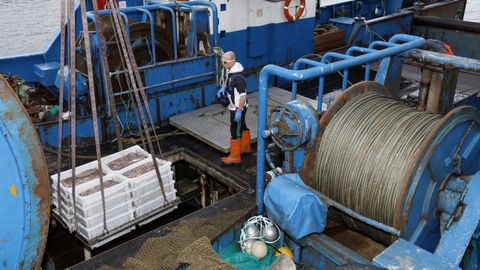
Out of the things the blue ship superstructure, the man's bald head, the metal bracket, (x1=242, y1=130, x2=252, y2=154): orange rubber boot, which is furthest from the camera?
(x1=242, y1=130, x2=252, y2=154): orange rubber boot

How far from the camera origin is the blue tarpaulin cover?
4344 millimetres

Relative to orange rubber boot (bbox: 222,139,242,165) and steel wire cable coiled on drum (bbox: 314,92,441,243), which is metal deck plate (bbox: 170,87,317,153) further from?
steel wire cable coiled on drum (bbox: 314,92,441,243)

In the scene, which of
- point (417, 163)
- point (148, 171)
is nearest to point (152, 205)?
point (148, 171)

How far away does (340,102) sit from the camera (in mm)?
4789

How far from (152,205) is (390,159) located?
9.16ft

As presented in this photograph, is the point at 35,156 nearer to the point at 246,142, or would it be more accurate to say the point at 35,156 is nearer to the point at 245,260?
the point at 245,260

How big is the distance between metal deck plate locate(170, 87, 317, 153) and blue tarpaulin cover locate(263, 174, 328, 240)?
7.33ft

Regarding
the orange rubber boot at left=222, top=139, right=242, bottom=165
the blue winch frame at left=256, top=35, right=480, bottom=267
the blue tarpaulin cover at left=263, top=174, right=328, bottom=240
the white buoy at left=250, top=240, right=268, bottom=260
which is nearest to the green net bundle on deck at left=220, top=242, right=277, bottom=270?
the white buoy at left=250, top=240, right=268, bottom=260

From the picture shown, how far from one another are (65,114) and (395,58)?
15.8 ft

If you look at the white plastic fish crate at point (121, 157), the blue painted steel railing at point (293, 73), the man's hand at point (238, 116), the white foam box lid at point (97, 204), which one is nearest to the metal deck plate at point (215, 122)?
the man's hand at point (238, 116)

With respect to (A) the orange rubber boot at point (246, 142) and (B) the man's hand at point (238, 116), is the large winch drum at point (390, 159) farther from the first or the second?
(A) the orange rubber boot at point (246, 142)

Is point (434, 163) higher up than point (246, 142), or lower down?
higher up

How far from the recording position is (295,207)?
14.1 ft

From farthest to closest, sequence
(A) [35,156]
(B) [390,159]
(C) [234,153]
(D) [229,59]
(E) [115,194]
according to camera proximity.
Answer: (C) [234,153] < (D) [229,59] < (E) [115,194] < (B) [390,159] < (A) [35,156]
